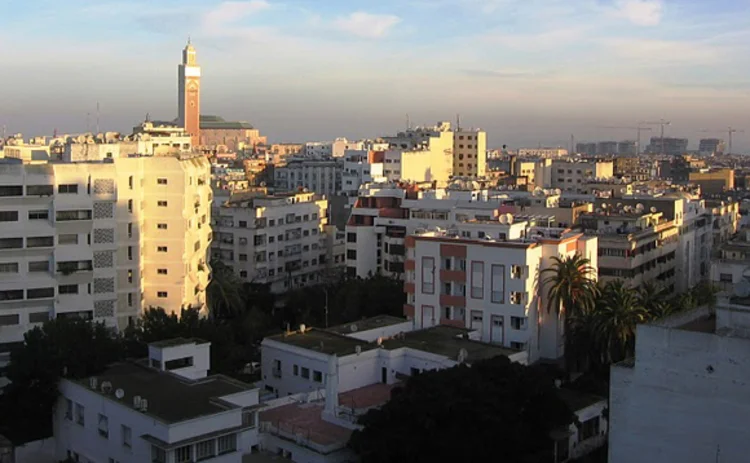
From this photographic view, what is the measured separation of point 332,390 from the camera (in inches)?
1065

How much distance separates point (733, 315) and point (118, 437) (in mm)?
14789

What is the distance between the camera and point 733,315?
67.7 feet

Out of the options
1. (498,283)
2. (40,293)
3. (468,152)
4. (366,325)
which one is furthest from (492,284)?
(468,152)

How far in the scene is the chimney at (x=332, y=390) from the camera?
26750 millimetres

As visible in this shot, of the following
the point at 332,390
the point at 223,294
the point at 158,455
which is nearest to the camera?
the point at 158,455

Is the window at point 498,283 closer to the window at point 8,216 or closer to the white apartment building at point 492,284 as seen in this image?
the white apartment building at point 492,284

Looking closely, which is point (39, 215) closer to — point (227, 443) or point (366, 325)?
point (366, 325)

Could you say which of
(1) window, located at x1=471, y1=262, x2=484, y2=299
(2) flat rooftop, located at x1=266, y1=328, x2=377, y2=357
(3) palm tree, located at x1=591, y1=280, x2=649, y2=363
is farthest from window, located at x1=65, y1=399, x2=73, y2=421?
(3) palm tree, located at x1=591, y1=280, x2=649, y2=363

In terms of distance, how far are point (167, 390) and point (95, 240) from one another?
47.6 feet

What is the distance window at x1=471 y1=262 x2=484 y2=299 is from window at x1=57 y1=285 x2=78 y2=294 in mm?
15442

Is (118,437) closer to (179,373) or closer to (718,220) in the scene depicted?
(179,373)

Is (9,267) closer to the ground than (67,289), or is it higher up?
higher up

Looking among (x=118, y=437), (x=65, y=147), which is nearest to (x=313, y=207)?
(x=65, y=147)

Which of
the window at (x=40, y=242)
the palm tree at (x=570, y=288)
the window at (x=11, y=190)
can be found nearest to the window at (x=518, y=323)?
the palm tree at (x=570, y=288)
